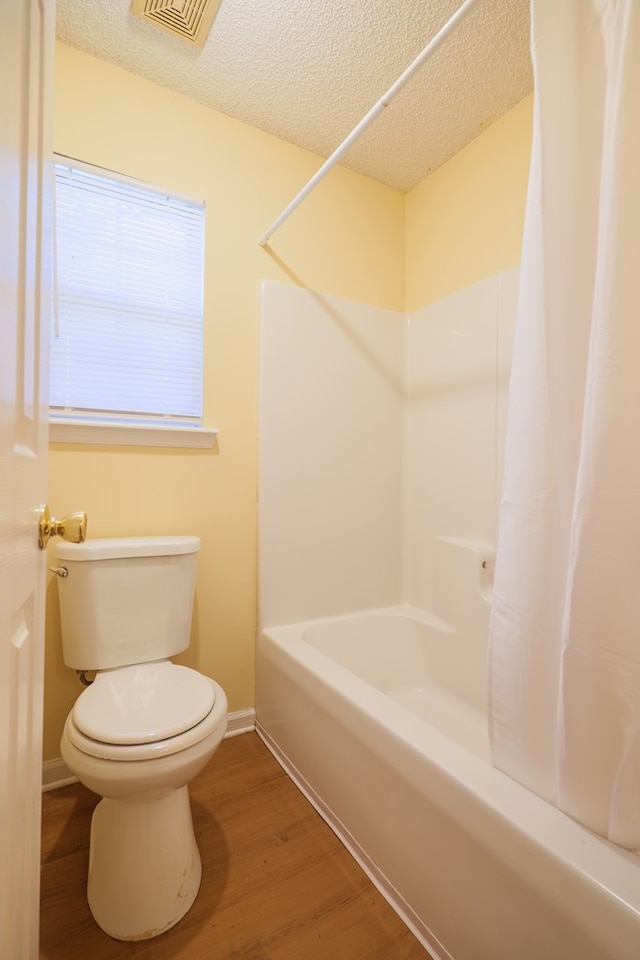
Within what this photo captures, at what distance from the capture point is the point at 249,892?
1.08m

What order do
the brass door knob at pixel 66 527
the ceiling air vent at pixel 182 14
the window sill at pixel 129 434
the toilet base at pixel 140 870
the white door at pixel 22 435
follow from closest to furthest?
1. the white door at pixel 22 435
2. the brass door knob at pixel 66 527
3. the toilet base at pixel 140 870
4. the ceiling air vent at pixel 182 14
5. the window sill at pixel 129 434

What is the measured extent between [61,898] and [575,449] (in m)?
1.55

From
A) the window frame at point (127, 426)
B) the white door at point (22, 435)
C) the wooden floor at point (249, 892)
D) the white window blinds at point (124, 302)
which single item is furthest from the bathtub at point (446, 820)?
the white window blinds at point (124, 302)

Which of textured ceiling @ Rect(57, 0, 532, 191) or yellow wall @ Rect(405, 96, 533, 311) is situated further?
yellow wall @ Rect(405, 96, 533, 311)

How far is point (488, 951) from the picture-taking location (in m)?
0.80

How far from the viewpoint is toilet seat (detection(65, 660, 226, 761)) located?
0.94 meters

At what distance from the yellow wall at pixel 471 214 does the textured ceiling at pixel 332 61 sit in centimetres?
10

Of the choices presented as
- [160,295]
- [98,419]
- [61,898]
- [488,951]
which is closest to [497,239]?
[160,295]

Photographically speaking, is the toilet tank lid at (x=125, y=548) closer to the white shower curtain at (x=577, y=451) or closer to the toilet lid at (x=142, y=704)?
the toilet lid at (x=142, y=704)

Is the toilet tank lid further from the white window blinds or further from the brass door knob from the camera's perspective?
the brass door knob

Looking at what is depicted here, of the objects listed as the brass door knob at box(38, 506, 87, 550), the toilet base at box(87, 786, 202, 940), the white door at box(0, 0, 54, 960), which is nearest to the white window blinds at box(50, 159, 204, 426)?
the white door at box(0, 0, 54, 960)

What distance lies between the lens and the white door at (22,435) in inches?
17.6

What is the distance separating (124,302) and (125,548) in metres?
0.87

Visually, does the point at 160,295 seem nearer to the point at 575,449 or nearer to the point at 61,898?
the point at 575,449
